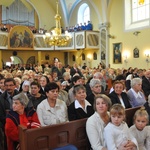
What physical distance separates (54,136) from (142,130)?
1.25 meters

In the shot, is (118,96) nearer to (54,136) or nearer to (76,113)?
(76,113)

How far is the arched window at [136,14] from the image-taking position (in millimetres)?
15223

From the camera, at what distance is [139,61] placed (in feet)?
51.3

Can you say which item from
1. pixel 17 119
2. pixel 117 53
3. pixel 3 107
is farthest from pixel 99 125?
pixel 117 53

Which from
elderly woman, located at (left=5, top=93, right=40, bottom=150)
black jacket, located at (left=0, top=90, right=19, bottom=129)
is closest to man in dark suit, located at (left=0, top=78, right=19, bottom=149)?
black jacket, located at (left=0, top=90, right=19, bottom=129)

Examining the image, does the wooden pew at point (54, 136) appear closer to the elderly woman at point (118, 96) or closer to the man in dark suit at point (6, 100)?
the man in dark suit at point (6, 100)

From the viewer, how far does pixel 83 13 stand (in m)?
20.9

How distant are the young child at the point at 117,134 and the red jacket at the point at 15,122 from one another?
0.99 metres

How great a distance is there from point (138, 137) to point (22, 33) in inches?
642

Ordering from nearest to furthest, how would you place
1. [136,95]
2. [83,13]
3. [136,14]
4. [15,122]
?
1. [15,122]
2. [136,95]
3. [136,14]
4. [83,13]

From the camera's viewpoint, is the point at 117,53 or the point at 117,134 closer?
the point at 117,134

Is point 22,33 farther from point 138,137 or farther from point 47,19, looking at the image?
point 138,137

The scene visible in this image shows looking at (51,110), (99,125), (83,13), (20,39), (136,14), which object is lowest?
(99,125)

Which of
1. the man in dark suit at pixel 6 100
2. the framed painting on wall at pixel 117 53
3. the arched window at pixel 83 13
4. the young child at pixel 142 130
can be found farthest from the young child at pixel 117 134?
the arched window at pixel 83 13
